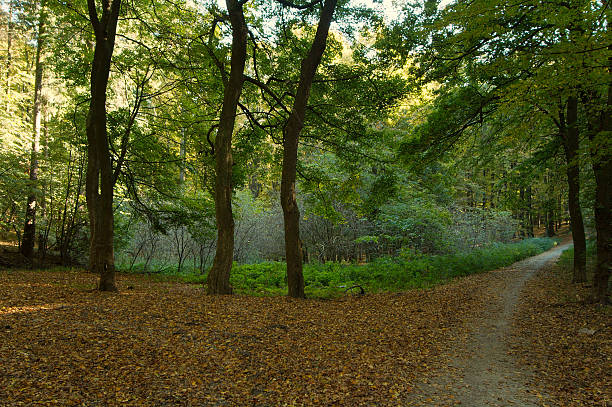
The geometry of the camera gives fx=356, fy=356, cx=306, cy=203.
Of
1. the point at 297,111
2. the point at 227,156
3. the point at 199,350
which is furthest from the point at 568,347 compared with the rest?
the point at 227,156

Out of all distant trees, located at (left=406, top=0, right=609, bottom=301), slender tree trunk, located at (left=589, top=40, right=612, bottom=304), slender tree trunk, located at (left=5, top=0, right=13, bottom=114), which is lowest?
slender tree trunk, located at (left=589, top=40, right=612, bottom=304)

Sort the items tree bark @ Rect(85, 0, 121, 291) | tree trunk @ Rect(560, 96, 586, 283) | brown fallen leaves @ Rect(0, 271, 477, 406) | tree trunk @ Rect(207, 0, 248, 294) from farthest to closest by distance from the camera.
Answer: tree trunk @ Rect(560, 96, 586, 283) → tree trunk @ Rect(207, 0, 248, 294) → tree bark @ Rect(85, 0, 121, 291) → brown fallen leaves @ Rect(0, 271, 477, 406)

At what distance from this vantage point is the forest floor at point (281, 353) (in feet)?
11.5

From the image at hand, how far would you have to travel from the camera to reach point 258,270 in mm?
13164

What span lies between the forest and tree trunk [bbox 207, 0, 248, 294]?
0.05 m

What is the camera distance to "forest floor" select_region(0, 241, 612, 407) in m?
3.50

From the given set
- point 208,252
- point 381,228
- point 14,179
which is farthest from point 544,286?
point 14,179

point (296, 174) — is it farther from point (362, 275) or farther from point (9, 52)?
point (9, 52)

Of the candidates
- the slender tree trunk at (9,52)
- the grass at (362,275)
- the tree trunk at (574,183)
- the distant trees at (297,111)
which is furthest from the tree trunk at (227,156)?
the slender tree trunk at (9,52)

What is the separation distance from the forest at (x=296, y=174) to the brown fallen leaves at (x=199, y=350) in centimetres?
4

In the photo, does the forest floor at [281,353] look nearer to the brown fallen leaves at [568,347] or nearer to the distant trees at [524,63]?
the brown fallen leaves at [568,347]

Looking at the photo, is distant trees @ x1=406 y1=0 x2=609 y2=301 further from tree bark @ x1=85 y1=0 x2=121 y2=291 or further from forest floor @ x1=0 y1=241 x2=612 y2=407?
tree bark @ x1=85 y1=0 x2=121 y2=291

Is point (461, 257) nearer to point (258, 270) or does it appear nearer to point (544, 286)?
point (544, 286)

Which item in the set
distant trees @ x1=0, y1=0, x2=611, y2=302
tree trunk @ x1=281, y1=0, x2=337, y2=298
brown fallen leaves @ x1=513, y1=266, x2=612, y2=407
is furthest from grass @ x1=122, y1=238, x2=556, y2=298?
brown fallen leaves @ x1=513, y1=266, x2=612, y2=407
